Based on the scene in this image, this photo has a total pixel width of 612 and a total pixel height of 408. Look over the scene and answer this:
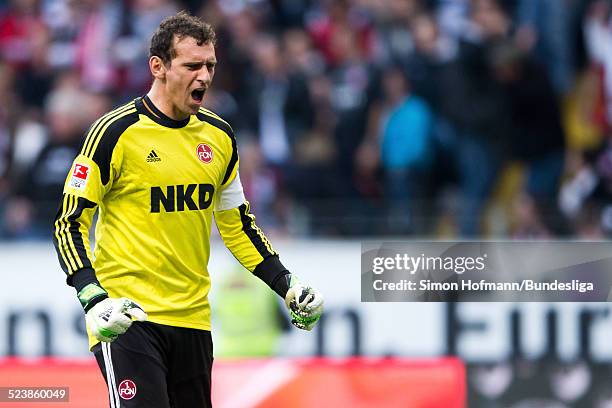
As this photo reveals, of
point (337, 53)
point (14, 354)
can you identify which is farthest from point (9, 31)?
point (14, 354)

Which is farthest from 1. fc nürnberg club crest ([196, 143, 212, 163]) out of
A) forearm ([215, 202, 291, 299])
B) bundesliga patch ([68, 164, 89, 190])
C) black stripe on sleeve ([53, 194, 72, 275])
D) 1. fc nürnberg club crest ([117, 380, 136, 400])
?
1. fc nürnberg club crest ([117, 380, 136, 400])

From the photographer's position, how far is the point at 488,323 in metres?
8.58

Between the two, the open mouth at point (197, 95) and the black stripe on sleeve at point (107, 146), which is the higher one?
the open mouth at point (197, 95)

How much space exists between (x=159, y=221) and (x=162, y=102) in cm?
51

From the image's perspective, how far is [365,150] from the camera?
11.6 metres

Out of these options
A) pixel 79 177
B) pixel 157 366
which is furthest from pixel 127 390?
pixel 79 177

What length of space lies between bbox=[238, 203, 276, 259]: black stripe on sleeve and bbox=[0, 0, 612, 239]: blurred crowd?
4.39 metres

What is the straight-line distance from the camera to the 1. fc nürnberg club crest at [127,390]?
18.0 feet

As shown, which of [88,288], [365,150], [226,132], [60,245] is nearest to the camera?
[88,288]

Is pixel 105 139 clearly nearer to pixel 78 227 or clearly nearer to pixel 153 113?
pixel 153 113

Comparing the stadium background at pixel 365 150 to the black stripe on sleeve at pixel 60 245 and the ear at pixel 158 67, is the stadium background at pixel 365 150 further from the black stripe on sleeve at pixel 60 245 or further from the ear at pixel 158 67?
the black stripe on sleeve at pixel 60 245

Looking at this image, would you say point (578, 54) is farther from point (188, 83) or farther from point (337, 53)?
point (188, 83)

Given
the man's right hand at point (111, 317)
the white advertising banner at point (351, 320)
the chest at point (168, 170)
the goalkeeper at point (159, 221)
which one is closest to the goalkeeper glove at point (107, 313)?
the man's right hand at point (111, 317)

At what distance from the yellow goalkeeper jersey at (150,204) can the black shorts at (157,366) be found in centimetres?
7
